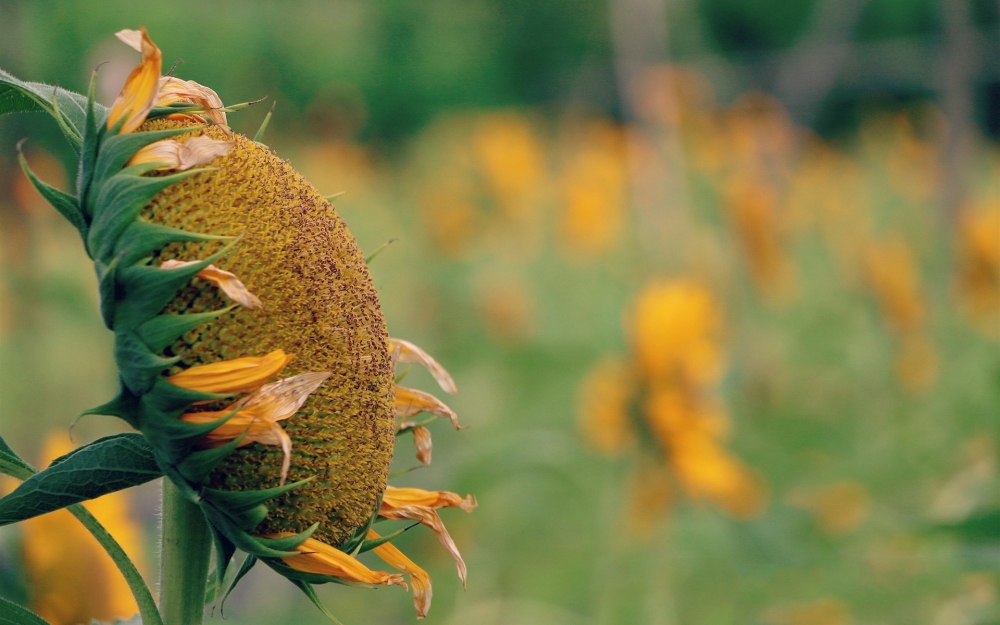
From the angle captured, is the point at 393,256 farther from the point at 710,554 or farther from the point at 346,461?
the point at 346,461

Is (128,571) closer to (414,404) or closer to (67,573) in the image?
(414,404)

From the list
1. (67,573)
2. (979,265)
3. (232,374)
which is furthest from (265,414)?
(979,265)

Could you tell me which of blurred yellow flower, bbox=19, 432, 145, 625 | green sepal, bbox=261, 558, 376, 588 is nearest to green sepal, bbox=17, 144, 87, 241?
green sepal, bbox=261, 558, 376, 588

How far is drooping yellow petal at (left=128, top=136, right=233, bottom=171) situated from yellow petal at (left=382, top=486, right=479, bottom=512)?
0.12 meters

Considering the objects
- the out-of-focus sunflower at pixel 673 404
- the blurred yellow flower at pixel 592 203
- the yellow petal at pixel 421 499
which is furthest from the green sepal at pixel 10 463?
the blurred yellow flower at pixel 592 203

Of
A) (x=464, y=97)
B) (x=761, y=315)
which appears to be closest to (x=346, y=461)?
(x=761, y=315)

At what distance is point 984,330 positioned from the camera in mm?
2012

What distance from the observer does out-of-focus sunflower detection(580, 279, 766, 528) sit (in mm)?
1128

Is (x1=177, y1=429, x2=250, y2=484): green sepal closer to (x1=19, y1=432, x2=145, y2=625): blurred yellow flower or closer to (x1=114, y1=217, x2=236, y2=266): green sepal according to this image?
(x1=114, y1=217, x2=236, y2=266): green sepal

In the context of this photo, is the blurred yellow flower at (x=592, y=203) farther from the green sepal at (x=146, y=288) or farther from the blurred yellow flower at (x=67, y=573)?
the green sepal at (x=146, y=288)

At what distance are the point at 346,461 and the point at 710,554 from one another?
1.23m

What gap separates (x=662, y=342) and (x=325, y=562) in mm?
878

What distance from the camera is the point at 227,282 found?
27cm

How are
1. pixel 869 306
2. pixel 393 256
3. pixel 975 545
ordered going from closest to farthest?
1. pixel 975 545
2. pixel 869 306
3. pixel 393 256
